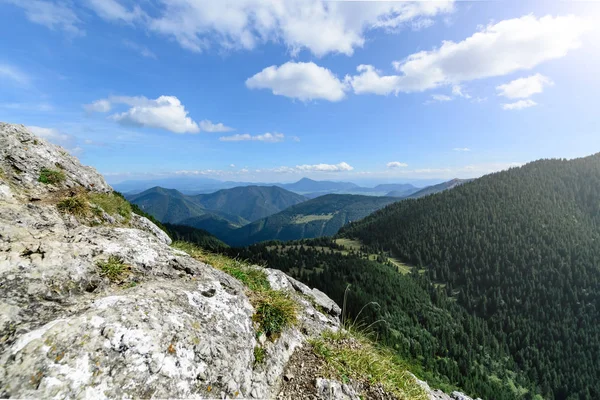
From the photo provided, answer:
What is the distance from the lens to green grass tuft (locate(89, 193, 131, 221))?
12.9 meters

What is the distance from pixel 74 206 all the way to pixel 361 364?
1162cm

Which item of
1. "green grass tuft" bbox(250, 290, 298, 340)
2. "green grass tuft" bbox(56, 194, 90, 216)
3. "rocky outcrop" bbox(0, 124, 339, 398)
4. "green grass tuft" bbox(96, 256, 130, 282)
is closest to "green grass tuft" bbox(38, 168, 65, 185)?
"rocky outcrop" bbox(0, 124, 339, 398)

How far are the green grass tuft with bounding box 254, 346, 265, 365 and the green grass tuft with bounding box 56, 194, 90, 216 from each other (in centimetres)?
869

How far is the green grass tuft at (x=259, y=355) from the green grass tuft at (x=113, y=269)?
4005 mm

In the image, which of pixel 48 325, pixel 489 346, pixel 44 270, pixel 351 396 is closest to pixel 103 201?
pixel 44 270

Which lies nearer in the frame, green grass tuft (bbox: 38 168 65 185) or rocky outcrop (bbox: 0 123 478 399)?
rocky outcrop (bbox: 0 123 478 399)

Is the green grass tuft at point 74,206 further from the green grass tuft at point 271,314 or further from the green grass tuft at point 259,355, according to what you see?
the green grass tuft at point 259,355

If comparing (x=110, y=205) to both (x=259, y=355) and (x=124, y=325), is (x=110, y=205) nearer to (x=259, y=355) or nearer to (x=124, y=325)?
(x=124, y=325)

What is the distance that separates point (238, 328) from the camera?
7371mm

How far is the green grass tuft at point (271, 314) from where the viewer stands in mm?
8086

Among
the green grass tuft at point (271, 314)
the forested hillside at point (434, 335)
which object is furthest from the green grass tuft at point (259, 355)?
the forested hillside at point (434, 335)

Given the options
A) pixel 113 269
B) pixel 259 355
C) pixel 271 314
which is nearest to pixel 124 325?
pixel 113 269

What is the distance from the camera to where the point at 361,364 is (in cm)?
838

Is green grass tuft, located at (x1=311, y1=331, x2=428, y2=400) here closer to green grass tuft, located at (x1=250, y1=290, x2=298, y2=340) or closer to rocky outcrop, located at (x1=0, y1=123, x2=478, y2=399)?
rocky outcrop, located at (x1=0, y1=123, x2=478, y2=399)
